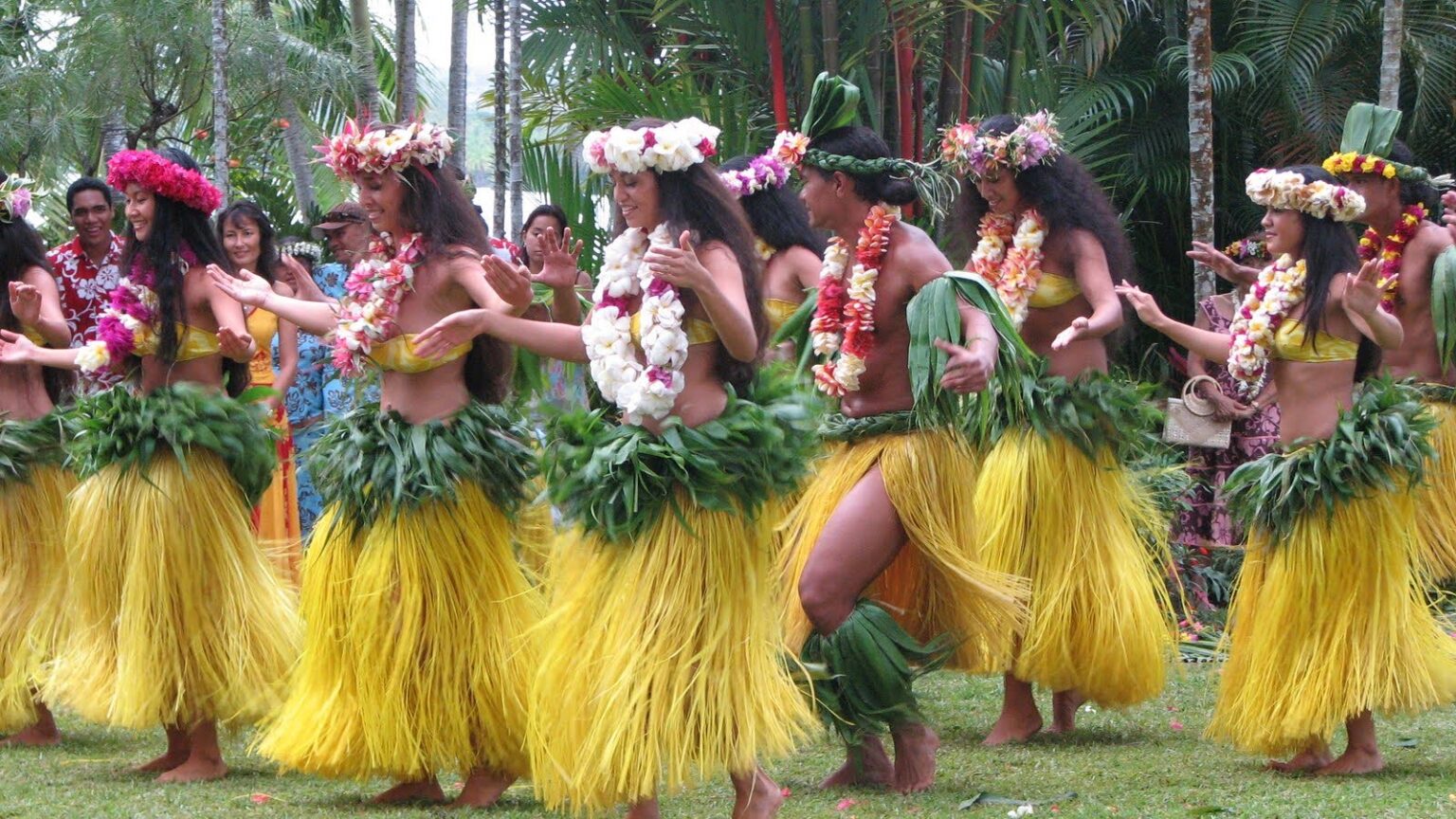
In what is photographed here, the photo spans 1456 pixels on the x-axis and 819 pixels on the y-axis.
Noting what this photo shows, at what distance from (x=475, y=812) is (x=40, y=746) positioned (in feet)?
5.78

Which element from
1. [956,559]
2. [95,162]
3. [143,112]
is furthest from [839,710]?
[95,162]

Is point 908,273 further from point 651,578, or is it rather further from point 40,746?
point 40,746

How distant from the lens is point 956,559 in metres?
4.10

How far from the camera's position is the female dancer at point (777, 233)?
536 centimetres

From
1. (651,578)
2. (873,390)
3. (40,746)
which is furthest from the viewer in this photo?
(40,746)

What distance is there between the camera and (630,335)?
141 inches

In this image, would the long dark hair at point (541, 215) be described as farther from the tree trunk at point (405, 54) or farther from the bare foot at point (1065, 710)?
the bare foot at point (1065, 710)

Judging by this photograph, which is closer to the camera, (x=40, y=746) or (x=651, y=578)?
(x=651, y=578)

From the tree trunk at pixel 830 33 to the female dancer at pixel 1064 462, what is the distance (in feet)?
7.57

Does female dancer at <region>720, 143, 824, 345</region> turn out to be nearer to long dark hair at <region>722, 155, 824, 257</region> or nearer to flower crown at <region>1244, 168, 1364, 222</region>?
long dark hair at <region>722, 155, 824, 257</region>

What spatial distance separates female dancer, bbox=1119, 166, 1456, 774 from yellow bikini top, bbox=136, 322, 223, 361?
2418mm

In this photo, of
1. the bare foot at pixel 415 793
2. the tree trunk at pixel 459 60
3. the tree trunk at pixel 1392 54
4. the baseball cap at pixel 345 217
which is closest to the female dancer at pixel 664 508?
the bare foot at pixel 415 793

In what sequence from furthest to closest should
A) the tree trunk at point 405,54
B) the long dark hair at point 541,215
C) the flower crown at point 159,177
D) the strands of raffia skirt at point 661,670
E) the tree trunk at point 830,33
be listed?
1. the tree trunk at point 405,54
2. the tree trunk at point 830,33
3. the long dark hair at point 541,215
4. the flower crown at point 159,177
5. the strands of raffia skirt at point 661,670

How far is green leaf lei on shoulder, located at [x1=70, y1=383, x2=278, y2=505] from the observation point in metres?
4.38
